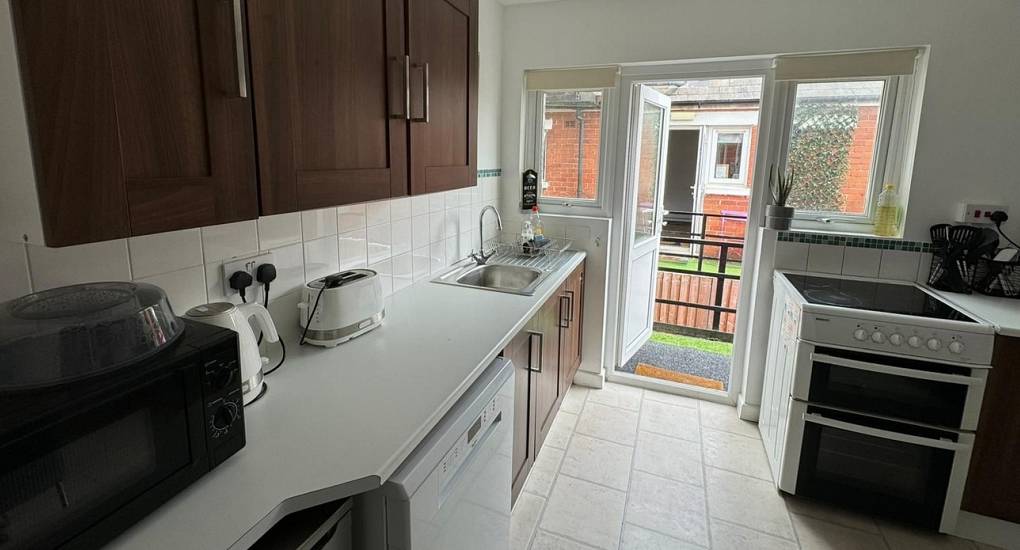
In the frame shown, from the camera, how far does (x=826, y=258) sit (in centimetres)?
247

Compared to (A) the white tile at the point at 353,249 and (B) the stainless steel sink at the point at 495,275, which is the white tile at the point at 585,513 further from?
(A) the white tile at the point at 353,249

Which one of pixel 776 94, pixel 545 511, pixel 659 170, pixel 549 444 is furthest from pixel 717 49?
pixel 545 511

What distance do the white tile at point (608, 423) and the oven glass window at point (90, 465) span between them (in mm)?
2192

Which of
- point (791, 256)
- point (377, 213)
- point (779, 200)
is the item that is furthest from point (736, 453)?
point (377, 213)

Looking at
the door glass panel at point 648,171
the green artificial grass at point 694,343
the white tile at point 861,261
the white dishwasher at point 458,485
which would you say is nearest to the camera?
the white dishwasher at point 458,485

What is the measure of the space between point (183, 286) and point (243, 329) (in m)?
0.22

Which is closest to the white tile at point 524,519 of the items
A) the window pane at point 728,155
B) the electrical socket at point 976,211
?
the electrical socket at point 976,211

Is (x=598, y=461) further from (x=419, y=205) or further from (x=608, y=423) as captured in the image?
(x=419, y=205)

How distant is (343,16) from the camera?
120 cm

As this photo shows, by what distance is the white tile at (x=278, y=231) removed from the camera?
142 cm

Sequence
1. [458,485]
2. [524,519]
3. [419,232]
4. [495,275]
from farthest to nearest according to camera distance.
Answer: [495,275] < [419,232] < [524,519] < [458,485]

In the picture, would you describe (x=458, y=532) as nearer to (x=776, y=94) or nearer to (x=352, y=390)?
(x=352, y=390)

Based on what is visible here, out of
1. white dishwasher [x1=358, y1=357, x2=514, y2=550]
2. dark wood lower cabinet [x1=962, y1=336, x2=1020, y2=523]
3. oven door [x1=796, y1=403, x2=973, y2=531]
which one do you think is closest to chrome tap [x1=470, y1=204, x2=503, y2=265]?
white dishwasher [x1=358, y1=357, x2=514, y2=550]

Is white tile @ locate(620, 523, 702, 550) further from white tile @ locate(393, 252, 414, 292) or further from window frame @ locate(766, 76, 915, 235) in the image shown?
window frame @ locate(766, 76, 915, 235)
